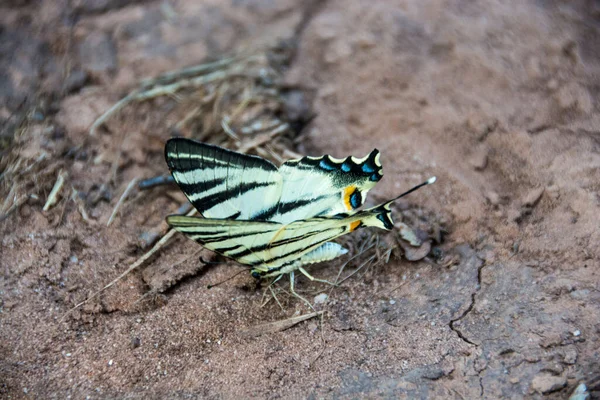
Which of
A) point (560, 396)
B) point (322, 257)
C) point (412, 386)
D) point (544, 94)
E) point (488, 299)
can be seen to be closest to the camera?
point (560, 396)

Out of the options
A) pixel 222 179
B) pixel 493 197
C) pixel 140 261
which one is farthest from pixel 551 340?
pixel 140 261

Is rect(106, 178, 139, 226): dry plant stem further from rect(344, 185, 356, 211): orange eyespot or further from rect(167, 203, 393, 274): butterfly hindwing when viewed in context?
rect(344, 185, 356, 211): orange eyespot

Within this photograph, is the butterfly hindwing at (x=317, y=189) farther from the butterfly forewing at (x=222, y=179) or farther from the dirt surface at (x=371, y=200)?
the dirt surface at (x=371, y=200)

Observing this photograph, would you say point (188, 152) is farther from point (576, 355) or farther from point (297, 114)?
point (576, 355)

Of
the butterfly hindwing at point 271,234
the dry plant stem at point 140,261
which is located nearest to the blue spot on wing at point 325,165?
the butterfly hindwing at point 271,234

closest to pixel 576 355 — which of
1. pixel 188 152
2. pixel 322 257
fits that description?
pixel 322 257

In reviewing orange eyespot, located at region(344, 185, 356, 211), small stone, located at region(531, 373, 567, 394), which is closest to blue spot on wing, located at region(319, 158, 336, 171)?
orange eyespot, located at region(344, 185, 356, 211)
